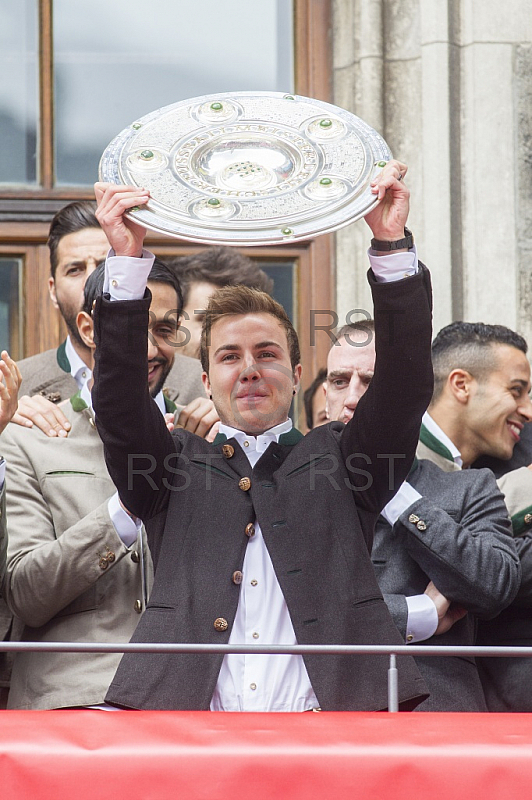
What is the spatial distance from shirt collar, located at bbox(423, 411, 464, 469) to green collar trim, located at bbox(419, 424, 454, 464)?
0.01m

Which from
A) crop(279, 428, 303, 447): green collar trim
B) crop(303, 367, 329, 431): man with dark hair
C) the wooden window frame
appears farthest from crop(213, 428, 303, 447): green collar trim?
the wooden window frame

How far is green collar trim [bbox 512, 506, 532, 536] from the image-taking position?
377cm

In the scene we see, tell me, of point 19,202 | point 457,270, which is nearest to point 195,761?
point 457,270

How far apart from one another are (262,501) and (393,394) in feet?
1.30

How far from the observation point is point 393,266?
2971 mm

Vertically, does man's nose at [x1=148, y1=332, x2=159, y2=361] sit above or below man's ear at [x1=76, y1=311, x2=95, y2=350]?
below

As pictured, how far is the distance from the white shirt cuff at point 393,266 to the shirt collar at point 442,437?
1.34m

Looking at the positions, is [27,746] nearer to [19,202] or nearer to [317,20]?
[19,202]

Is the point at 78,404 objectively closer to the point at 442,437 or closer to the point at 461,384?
the point at 442,437

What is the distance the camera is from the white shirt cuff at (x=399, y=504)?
136 inches

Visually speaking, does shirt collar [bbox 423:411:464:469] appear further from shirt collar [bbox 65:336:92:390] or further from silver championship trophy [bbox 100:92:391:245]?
silver championship trophy [bbox 100:92:391:245]

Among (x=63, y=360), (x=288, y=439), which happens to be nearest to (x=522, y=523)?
(x=288, y=439)

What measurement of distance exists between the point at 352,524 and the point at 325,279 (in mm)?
2540

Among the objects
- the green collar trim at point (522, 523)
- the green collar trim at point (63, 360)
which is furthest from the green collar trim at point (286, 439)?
the green collar trim at point (63, 360)
